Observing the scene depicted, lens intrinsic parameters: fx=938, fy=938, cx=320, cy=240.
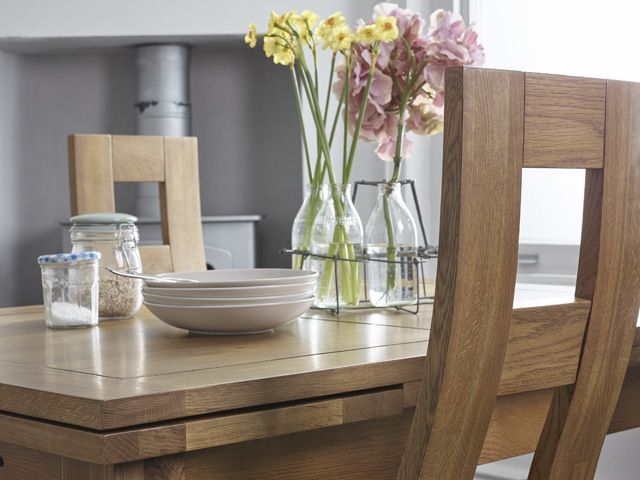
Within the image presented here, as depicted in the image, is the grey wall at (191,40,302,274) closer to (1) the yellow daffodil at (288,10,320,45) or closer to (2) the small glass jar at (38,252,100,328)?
(1) the yellow daffodil at (288,10,320,45)

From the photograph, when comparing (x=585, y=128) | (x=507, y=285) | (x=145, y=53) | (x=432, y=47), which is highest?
(x=145, y=53)

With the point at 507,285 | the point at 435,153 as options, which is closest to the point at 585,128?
the point at 507,285

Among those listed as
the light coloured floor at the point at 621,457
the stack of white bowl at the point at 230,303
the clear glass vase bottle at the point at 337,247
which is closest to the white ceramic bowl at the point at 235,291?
the stack of white bowl at the point at 230,303

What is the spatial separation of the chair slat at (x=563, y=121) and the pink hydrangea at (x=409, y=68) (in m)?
0.64

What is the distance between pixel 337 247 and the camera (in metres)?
1.63

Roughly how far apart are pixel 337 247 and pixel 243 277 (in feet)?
0.56

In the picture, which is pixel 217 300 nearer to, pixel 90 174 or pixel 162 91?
pixel 90 174

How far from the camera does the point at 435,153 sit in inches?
134

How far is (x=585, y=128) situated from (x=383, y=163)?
8.29 ft

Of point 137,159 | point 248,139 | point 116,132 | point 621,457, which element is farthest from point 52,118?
point 621,457

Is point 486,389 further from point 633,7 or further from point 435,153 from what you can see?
point 435,153

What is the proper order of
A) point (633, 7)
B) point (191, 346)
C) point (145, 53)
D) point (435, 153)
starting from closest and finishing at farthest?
1. point (191, 346)
2. point (633, 7)
3. point (435, 153)
4. point (145, 53)

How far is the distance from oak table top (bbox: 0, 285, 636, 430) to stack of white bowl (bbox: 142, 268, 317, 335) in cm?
2

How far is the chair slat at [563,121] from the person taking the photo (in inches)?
35.6
